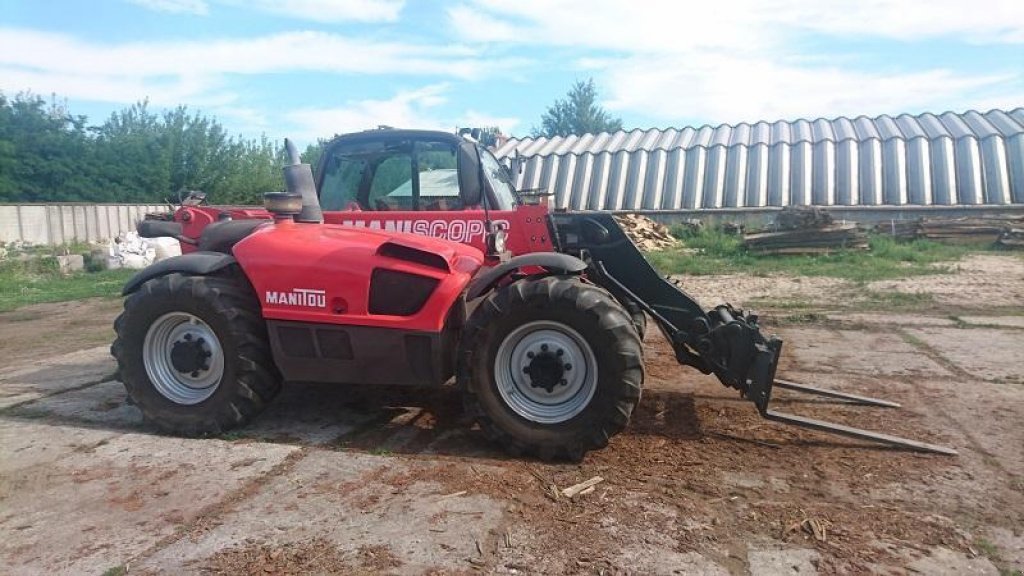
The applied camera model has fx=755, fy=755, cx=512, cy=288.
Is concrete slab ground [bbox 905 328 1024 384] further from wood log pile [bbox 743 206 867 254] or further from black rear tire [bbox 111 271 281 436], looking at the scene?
wood log pile [bbox 743 206 867 254]

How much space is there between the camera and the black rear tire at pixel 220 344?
201 inches

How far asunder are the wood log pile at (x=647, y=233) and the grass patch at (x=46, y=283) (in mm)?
12058

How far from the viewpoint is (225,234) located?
587cm

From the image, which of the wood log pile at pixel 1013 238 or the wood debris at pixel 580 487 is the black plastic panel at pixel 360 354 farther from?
the wood log pile at pixel 1013 238

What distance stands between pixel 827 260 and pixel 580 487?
14105mm

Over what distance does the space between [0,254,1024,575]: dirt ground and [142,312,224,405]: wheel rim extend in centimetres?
35

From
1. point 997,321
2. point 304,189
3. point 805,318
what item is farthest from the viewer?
point 805,318

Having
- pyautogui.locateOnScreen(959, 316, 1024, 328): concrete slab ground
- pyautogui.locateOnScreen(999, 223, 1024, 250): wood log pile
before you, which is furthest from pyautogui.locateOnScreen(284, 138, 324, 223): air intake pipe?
pyautogui.locateOnScreen(999, 223, 1024, 250): wood log pile

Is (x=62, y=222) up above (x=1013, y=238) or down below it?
above

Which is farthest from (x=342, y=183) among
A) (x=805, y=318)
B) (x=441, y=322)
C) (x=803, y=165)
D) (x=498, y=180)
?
(x=803, y=165)

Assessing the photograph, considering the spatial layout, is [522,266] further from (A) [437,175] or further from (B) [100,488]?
(B) [100,488]

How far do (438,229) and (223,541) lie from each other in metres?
2.85

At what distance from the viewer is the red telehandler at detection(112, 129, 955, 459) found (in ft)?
15.3

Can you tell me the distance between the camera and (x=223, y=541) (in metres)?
3.65
